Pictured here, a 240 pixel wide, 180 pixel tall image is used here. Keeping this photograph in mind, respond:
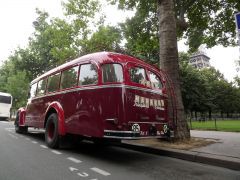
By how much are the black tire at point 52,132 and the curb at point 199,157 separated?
2.50 metres

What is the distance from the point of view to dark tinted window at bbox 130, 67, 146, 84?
7.13 m

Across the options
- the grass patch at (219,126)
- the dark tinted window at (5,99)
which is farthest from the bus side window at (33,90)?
the dark tinted window at (5,99)

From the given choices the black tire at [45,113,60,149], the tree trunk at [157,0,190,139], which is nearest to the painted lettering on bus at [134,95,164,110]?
the tree trunk at [157,0,190,139]

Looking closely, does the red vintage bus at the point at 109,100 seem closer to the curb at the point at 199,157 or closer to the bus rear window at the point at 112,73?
the bus rear window at the point at 112,73

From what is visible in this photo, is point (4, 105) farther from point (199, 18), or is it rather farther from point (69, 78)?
point (69, 78)

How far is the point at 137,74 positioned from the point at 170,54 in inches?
111

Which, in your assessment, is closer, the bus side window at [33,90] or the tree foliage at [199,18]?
the bus side window at [33,90]

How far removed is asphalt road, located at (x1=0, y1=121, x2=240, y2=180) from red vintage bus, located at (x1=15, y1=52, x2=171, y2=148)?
0.66 metres

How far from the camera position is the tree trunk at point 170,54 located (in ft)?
30.8

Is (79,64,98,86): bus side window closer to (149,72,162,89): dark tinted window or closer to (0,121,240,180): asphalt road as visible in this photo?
(149,72,162,89): dark tinted window

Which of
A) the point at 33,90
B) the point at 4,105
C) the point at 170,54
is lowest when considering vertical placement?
the point at 33,90

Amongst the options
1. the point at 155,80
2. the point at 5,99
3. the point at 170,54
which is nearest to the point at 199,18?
the point at 170,54

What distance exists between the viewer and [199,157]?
6.83 m

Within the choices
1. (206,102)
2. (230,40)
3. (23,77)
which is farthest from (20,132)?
(206,102)
